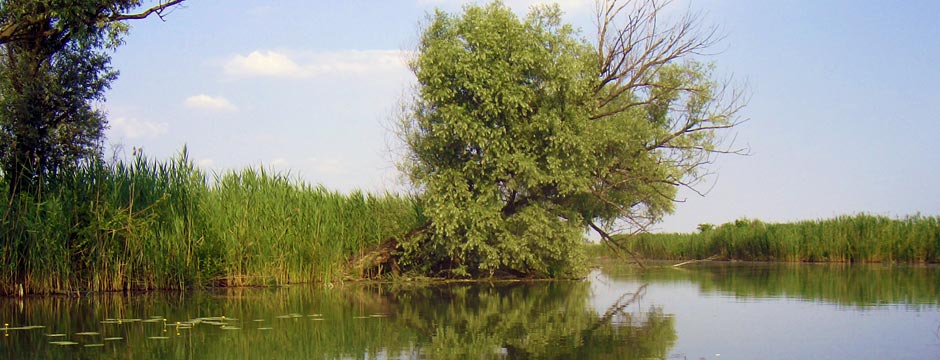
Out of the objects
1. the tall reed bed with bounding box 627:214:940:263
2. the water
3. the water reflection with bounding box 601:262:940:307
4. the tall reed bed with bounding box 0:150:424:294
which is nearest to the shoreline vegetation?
the tall reed bed with bounding box 0:150:424:294

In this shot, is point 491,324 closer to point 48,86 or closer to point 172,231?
point 172,231

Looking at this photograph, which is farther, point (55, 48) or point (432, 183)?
point (432, 183)

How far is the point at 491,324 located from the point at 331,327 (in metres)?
1.92

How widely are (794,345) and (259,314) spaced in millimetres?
6854

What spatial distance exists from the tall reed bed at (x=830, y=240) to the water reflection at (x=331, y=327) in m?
16.0

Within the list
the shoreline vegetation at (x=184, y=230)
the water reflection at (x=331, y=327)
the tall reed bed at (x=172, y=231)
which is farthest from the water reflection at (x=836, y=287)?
the tall reed bed at (x=172, y=231)

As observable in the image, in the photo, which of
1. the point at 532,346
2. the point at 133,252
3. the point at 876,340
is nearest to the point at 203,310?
the point at 133,252

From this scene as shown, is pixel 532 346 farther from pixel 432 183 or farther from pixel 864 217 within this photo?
pixel 864 217

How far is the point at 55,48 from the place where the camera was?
16.5 m

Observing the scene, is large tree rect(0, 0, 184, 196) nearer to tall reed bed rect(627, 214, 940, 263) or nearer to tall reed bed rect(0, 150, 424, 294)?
tall reed bed rect(0, 150, 424, 294)

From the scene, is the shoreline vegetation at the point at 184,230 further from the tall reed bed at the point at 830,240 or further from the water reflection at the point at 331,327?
the tall reed bed at the point at 830,240

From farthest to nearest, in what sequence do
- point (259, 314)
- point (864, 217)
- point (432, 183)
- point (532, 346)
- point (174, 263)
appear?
point (864, 217), point (432, 183), point (174, 263), point (259, 314), point (532, 346)

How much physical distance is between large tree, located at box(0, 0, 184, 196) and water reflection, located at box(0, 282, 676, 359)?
435 centimetres

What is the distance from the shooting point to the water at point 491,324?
744 cm
